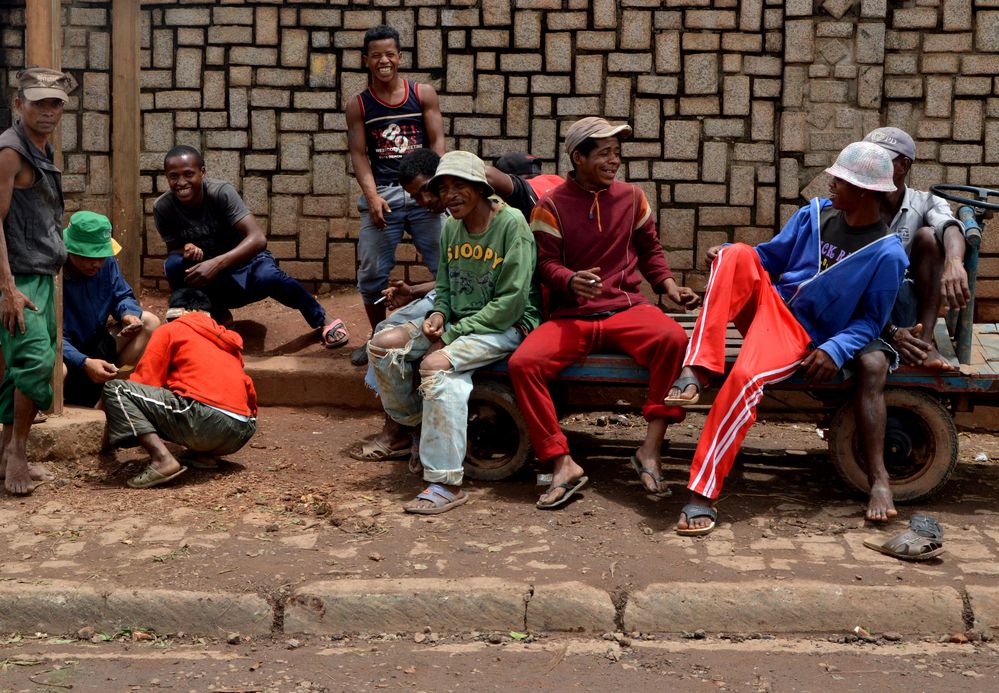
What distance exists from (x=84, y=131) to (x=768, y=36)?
15.6ft

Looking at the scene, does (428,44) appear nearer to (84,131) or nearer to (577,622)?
(84,131)

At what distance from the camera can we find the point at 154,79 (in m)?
8.77

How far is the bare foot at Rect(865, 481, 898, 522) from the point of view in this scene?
539cm

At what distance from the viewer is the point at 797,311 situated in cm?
580

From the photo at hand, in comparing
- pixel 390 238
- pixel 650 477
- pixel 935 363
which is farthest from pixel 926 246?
pixel 390 238

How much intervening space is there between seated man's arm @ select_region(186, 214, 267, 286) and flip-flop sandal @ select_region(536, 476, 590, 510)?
8.80 ft

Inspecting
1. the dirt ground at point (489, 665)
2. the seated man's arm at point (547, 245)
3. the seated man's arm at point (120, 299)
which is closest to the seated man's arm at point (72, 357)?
the seated man's arm at point (120, 299)

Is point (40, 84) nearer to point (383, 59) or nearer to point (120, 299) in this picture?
point (120, 299)

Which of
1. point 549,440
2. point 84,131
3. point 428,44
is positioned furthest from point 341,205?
point 549,440

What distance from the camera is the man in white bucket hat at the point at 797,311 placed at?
540cm

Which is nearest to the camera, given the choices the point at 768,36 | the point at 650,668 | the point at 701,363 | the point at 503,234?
the point at 650,668

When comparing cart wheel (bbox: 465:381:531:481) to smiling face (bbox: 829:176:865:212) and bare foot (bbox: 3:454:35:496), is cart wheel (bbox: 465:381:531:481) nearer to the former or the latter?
smiling face (bbox: 829:176:865:212)

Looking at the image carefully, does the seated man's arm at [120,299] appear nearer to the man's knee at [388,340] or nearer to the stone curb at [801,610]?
the man's knee at [388,340]

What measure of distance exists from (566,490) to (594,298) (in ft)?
3.03
